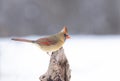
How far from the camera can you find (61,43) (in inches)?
25.7

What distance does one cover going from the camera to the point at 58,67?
67 centimetres

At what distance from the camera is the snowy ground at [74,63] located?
0.95m

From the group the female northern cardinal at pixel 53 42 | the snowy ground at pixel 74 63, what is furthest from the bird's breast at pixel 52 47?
the snowy ground at pixel 74 63

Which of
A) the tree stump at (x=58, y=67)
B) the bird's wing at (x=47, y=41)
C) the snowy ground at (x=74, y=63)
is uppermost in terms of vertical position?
the bird's wing at (x=47, y=41)

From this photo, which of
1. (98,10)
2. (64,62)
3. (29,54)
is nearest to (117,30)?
(98,10)

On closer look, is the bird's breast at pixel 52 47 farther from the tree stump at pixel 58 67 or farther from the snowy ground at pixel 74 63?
the snowy ground at pixel 74 63

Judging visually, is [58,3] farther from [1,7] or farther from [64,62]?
[64,62]

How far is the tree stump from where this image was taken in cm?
67

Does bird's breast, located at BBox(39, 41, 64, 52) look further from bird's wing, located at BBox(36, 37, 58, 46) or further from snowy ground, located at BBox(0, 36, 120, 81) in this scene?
snowy ground, located at BBox(0, 36, 120, 81)

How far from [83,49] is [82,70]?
1.13 ft

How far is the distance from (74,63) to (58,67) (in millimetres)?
493

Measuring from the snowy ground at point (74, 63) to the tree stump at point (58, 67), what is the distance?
0.39 ft

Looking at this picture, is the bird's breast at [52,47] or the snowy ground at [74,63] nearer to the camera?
the bird's breast at [52,47]

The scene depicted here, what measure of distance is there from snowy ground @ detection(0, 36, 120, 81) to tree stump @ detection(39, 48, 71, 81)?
0.12 m
